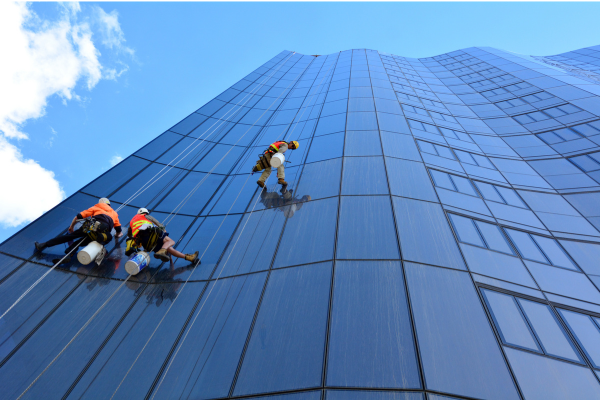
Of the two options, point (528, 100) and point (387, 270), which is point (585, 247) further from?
point (528, 100)

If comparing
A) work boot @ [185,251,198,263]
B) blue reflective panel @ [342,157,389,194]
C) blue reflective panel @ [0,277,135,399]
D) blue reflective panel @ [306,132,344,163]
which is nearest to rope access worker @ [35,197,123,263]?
blue reflective panel @ [0,277,135,399]

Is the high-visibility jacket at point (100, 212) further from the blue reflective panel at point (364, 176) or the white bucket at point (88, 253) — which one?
the blue reflective panel at point (364, 176)

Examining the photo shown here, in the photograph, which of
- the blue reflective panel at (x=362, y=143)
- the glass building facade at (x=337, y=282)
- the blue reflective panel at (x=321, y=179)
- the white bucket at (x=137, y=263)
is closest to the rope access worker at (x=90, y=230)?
the glass building facade at (x=337, y=282)

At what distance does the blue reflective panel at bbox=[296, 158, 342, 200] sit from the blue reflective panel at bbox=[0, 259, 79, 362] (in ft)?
21.2

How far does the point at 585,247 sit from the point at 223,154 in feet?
44.8

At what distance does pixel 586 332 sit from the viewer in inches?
223

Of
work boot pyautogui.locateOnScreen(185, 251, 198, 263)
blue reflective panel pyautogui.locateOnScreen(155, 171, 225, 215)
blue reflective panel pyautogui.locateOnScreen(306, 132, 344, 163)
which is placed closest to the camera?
work boot pyautogui.locateOnScreen(185, 251, 198, 263)

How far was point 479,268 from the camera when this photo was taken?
255 inches

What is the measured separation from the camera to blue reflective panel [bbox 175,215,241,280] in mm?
7298

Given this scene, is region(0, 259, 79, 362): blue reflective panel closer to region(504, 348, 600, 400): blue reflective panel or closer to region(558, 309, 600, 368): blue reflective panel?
region(504, 348, 600, 400): blue reflective panel

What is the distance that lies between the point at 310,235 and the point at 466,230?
165 inches

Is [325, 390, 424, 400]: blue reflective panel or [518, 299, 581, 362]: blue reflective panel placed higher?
[325, 390, 424, 400]: blue reflective panel

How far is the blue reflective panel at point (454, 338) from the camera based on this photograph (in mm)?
4238

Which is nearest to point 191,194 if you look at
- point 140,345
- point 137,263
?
point 137,263
